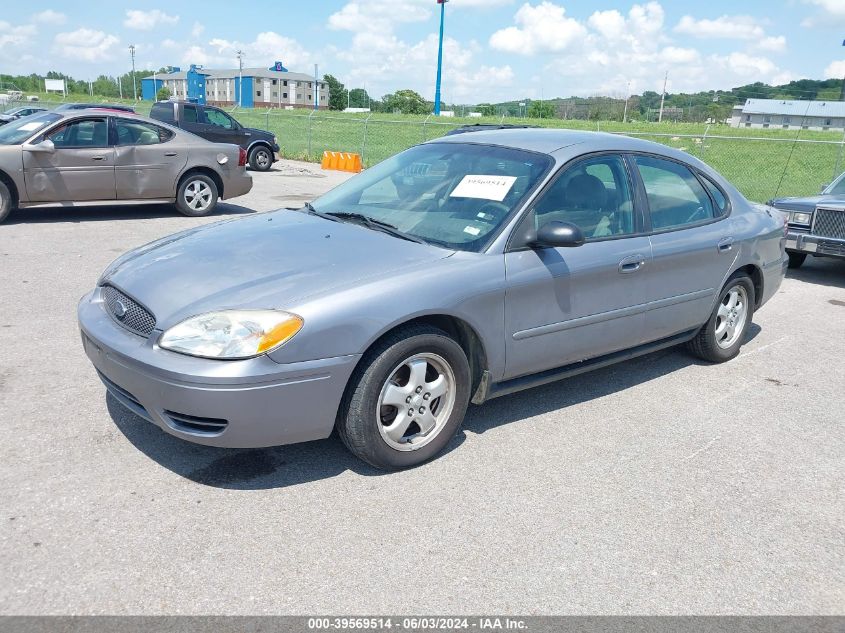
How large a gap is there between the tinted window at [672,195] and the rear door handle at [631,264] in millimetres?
327

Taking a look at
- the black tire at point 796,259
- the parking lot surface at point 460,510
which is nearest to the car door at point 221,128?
the black tire at point 796,259

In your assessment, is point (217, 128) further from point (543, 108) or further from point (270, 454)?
point (543, 108)

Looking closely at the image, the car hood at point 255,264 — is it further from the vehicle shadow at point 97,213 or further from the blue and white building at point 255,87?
the blue and white building at point 255,87

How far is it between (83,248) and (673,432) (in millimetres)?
7111

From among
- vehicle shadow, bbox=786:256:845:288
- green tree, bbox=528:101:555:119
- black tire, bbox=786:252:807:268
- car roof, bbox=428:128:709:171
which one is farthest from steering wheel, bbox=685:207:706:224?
green tree, bbox=528:101:555:119

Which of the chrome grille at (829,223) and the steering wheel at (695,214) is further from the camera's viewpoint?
the chrome grille at (829,223)

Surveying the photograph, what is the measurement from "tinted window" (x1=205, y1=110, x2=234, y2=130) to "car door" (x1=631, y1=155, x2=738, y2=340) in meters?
16.0

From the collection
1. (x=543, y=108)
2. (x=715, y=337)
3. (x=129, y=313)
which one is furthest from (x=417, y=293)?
(x=543, y=108)

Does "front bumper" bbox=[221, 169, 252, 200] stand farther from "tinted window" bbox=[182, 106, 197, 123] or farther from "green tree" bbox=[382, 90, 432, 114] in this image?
"green tree" bbox=[382, 90, 432, 114]

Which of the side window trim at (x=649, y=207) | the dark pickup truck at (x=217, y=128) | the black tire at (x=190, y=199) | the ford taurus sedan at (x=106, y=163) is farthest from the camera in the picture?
the dark pickup truck at (x=217, y=128)

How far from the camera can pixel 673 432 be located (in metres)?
4.23

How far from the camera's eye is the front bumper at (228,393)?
119 inches

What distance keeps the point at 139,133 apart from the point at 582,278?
8470mm

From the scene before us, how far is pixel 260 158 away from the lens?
19672 mm
